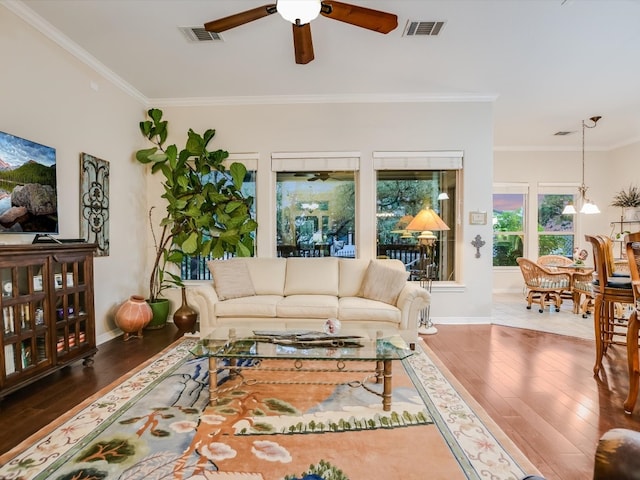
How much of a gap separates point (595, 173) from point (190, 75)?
7844 mm

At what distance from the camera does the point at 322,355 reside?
7.54 feet

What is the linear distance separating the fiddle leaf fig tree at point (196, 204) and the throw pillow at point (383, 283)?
5.34 ft

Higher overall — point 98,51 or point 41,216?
point 98,51

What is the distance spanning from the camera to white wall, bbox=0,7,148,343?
2.82m

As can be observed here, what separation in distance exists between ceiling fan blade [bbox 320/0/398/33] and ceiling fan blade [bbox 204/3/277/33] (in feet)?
1.14

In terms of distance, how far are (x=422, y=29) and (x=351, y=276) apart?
8.62ft

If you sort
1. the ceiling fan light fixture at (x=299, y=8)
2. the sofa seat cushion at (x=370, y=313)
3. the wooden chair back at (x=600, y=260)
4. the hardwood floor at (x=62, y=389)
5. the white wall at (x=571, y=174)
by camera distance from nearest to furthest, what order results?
the ceiling fan light fixture at (x=299, y=8), the hardwood floor at (x=62, y=389), the wooden chair back at (x=600, y=260), the sofa seat cushion at (x=370, y=313), the white wall at (x=571, y=174)

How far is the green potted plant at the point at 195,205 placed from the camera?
14.1 ft

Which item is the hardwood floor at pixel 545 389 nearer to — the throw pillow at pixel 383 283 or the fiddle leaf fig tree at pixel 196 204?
the throw pillow at pixel 383 283

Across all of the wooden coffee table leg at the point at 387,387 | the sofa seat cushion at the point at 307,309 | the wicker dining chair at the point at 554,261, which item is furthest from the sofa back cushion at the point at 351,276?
the wicker dining chair at the point at 554,261

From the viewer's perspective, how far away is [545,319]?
486 centimetres

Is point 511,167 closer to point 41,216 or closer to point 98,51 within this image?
point 98,51

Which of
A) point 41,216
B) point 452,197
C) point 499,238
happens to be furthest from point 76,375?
point 499,238

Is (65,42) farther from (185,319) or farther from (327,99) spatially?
(185,319)
